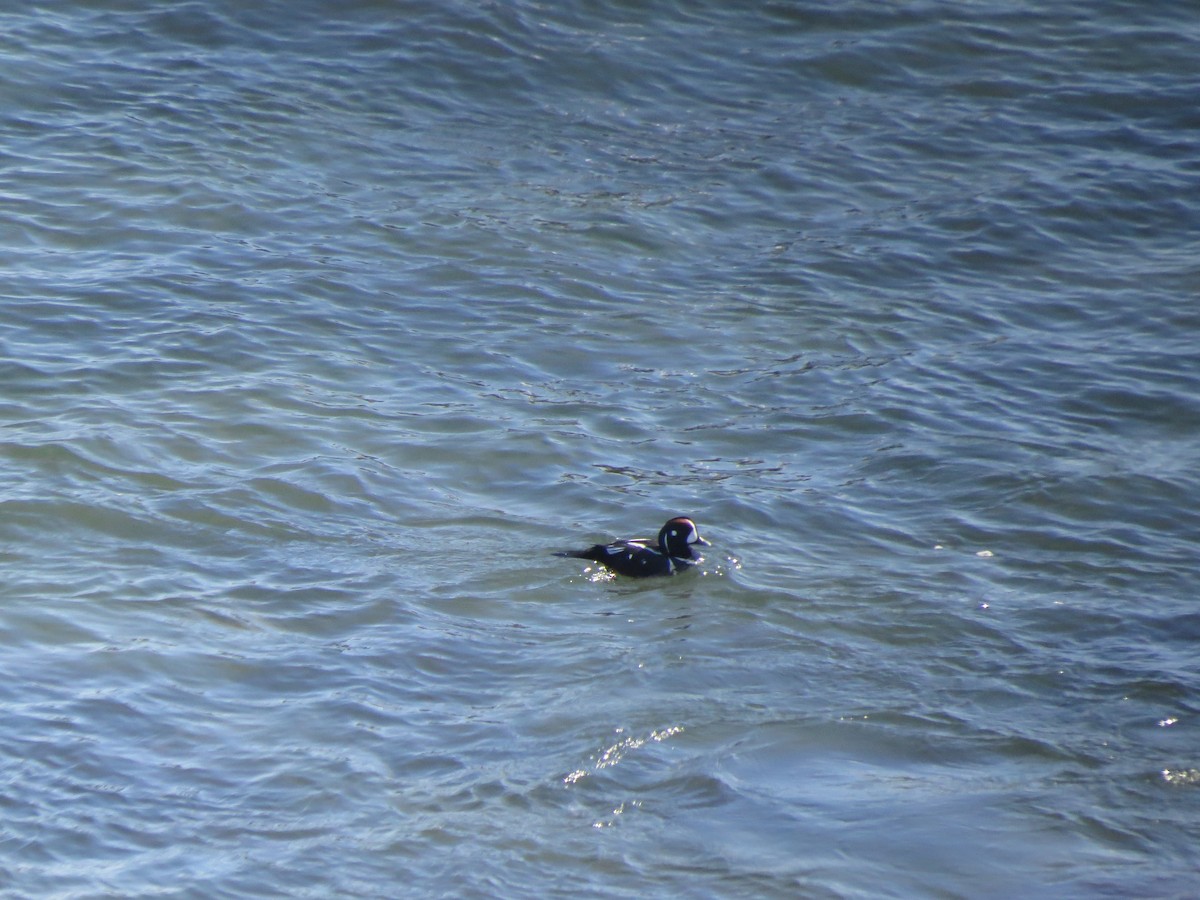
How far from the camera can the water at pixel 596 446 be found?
563 cm

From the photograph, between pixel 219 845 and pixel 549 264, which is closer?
pixel 219 845

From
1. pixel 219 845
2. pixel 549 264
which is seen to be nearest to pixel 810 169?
pixel 549 264

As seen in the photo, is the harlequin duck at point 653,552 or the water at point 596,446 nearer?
the water at point 596,446

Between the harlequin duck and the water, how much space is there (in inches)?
5.4

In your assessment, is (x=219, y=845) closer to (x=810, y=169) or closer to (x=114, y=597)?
(x=114, y=597)

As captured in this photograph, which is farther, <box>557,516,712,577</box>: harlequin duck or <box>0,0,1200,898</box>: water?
<box>557,516,712,577</box>: harlequin duck

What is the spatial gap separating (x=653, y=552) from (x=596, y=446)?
4.27ft

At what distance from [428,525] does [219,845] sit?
Result: 3106 mm

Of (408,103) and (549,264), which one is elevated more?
(408,103)

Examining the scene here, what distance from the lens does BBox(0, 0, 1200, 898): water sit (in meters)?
5.63

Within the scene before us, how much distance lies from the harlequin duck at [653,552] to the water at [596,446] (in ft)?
0.45

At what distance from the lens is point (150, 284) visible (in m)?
10.3

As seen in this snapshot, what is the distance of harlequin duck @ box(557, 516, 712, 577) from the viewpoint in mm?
7906

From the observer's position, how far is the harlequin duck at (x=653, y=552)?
7.91m
